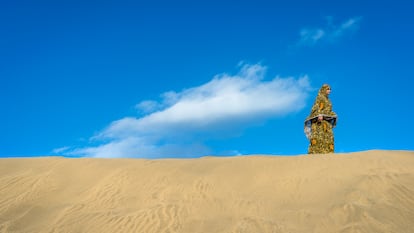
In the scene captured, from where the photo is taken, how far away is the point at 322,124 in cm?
1559

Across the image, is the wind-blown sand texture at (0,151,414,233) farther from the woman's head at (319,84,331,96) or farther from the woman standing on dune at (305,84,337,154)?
the woman's head at (319,84,331,96)

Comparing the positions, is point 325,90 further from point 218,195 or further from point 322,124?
point 218,195

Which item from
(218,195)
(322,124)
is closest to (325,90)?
(322,124)

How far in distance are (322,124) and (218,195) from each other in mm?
6143

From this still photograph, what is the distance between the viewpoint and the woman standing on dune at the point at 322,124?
15.5 metres

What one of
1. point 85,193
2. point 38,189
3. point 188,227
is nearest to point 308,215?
point 188,227

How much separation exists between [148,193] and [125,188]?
94 centimetres

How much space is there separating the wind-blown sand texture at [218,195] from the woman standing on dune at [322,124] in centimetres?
184

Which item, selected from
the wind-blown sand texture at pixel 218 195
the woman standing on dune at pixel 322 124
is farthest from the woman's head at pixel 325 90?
the wind-blown sand texture at pixel 218 195

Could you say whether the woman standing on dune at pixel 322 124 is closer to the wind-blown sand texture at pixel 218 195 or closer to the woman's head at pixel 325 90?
the woman's head at pixel 325 90

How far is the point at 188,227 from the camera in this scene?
9828mm

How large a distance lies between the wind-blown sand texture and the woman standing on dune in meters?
Answer: 1.84

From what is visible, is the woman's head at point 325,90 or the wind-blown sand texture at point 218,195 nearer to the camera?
the wind-blown sand texture at point 218,195

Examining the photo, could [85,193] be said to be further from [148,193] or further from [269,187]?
[269,187]
